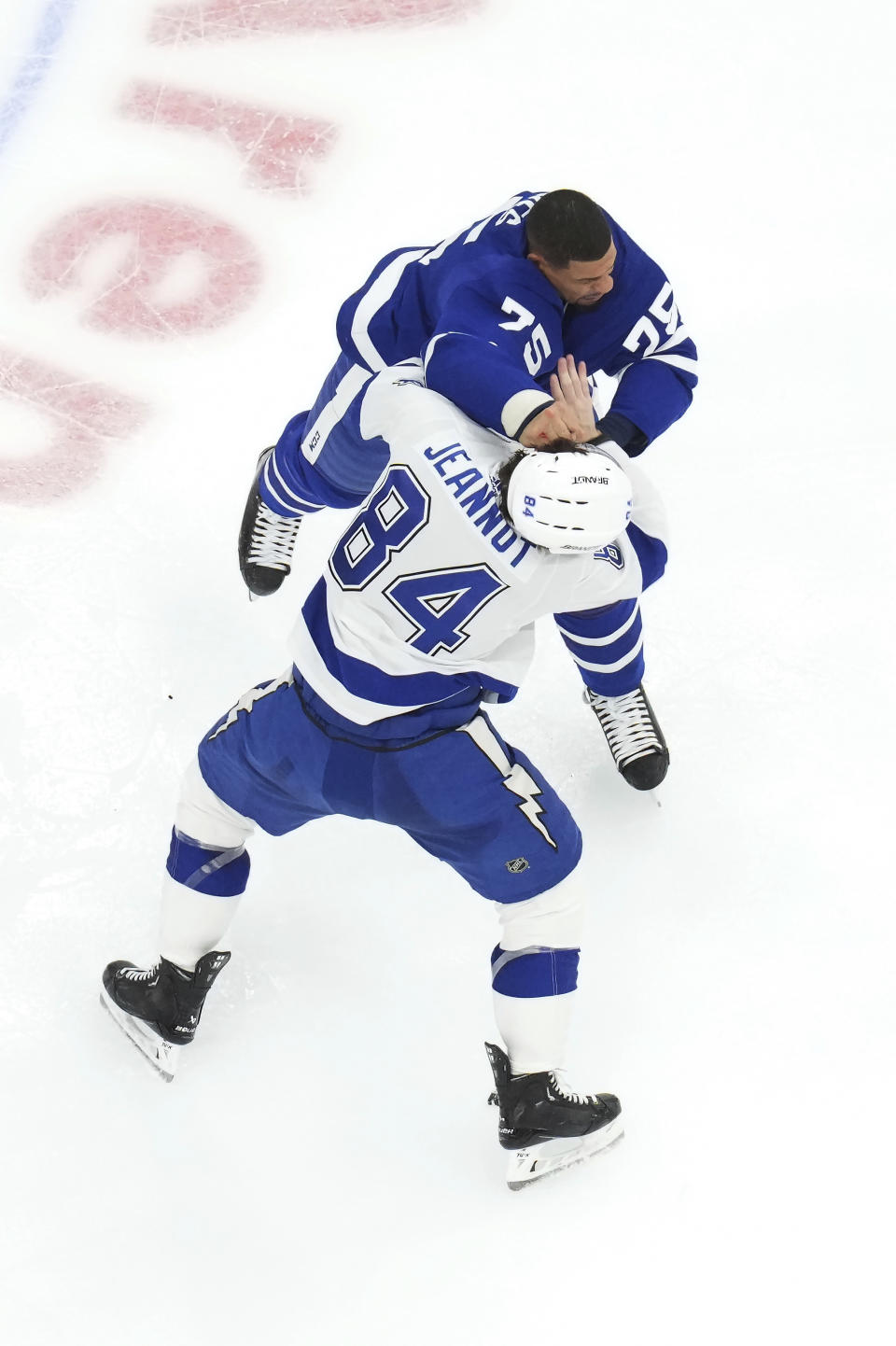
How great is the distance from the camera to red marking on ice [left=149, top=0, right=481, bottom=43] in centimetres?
551

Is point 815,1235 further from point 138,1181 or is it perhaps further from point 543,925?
point 138,1181

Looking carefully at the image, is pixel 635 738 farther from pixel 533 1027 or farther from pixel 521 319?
pixel 521 319

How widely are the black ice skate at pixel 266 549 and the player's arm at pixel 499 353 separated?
3.15ft

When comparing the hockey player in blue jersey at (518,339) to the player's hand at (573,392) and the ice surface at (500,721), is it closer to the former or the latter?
the player's hand at (573,392)

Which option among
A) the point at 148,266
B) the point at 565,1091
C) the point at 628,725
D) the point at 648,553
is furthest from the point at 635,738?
the point at 148,266

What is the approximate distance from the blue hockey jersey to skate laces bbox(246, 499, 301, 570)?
57 centimetres

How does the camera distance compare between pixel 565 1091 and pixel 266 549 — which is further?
pixel 266 549

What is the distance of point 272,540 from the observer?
3930 mm

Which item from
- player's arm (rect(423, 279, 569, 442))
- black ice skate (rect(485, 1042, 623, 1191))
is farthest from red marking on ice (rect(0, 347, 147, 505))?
black ice skate (rect(485, 1042, 623, 1191))

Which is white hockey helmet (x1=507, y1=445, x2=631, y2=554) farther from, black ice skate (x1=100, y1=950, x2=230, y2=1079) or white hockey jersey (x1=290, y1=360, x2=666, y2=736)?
black ice skate (x1=100, y1=950, x2=230, y2=1079)

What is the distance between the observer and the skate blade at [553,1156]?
2.91 metres

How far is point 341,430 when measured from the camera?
11.5 feet

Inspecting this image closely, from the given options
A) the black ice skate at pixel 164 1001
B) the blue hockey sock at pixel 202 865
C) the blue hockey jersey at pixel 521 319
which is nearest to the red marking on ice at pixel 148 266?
the blue hockey jersey at pixel 521 319

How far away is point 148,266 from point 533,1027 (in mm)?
2984
